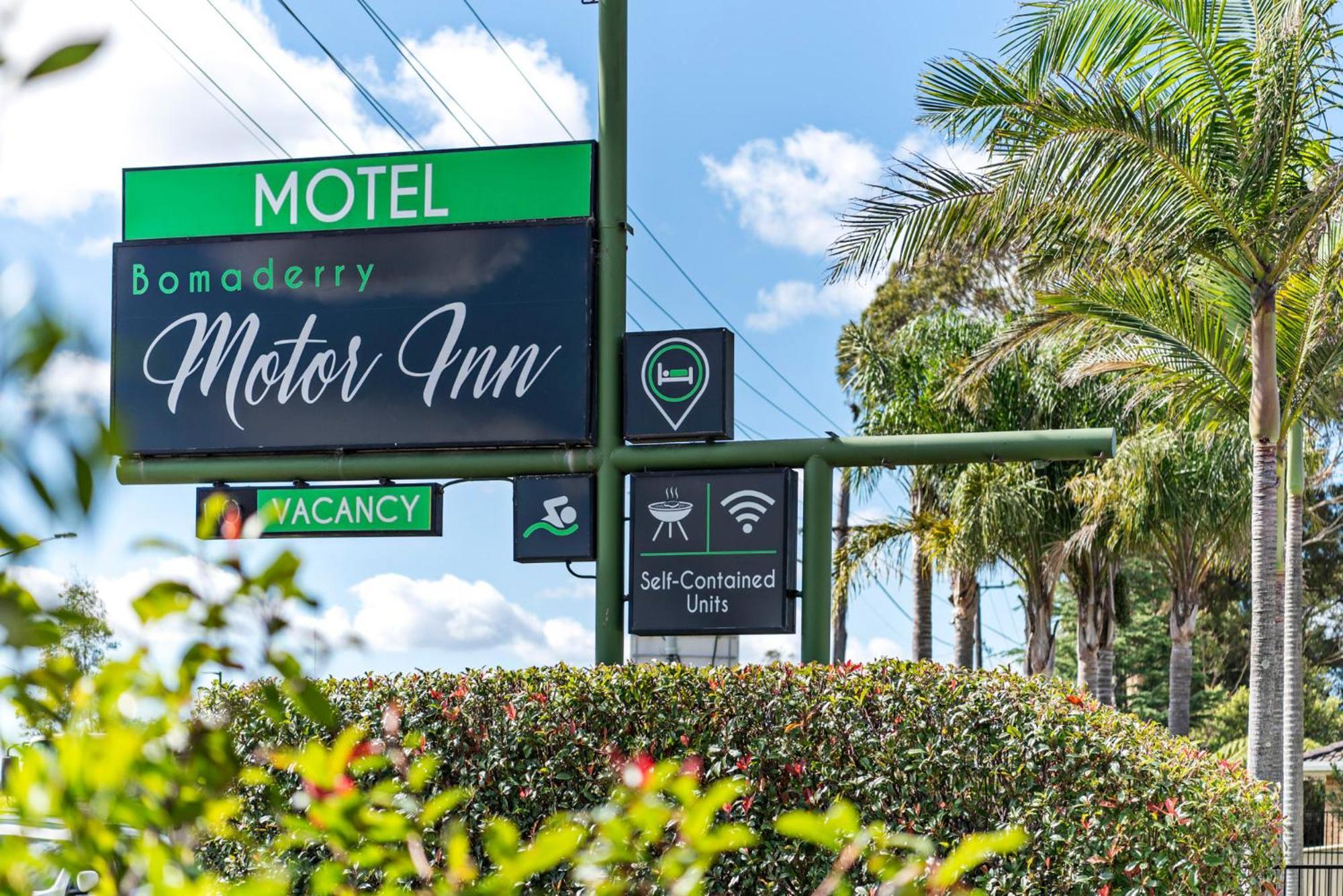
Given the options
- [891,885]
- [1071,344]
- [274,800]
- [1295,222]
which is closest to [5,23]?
[274,800]

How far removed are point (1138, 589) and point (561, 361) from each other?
1692 inches

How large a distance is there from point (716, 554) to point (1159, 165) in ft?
22.6

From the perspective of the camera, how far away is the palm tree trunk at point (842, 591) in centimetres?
2991

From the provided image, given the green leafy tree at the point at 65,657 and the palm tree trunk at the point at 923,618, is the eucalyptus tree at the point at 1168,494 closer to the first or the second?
the palm tree trunk at the point at 923,618

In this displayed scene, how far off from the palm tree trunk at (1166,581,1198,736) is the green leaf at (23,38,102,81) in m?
31.8

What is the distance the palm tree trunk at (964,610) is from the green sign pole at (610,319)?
20306 millimetres

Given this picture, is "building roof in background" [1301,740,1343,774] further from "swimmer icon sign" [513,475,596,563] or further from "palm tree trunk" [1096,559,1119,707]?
"swimmer icon sign" [513,475,596,563]

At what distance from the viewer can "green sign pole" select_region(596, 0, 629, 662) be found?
980cm

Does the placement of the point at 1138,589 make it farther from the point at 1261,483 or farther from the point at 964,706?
the point at 964,706

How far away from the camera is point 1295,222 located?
13984 mm

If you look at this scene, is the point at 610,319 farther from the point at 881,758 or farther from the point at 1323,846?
the point at 1323,846

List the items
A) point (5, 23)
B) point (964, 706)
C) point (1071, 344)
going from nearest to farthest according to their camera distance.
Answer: point (5, 23) → point (964, 706) → point (1071, 344)

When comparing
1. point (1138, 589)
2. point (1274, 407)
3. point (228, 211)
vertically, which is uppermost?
point (228, 211)

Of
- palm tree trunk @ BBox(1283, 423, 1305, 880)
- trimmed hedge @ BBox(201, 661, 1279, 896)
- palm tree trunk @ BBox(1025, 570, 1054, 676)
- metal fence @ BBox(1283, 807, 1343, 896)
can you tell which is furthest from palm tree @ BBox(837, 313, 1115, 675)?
trimmed hedge @ BBox(201, 661, 1279, 896)
